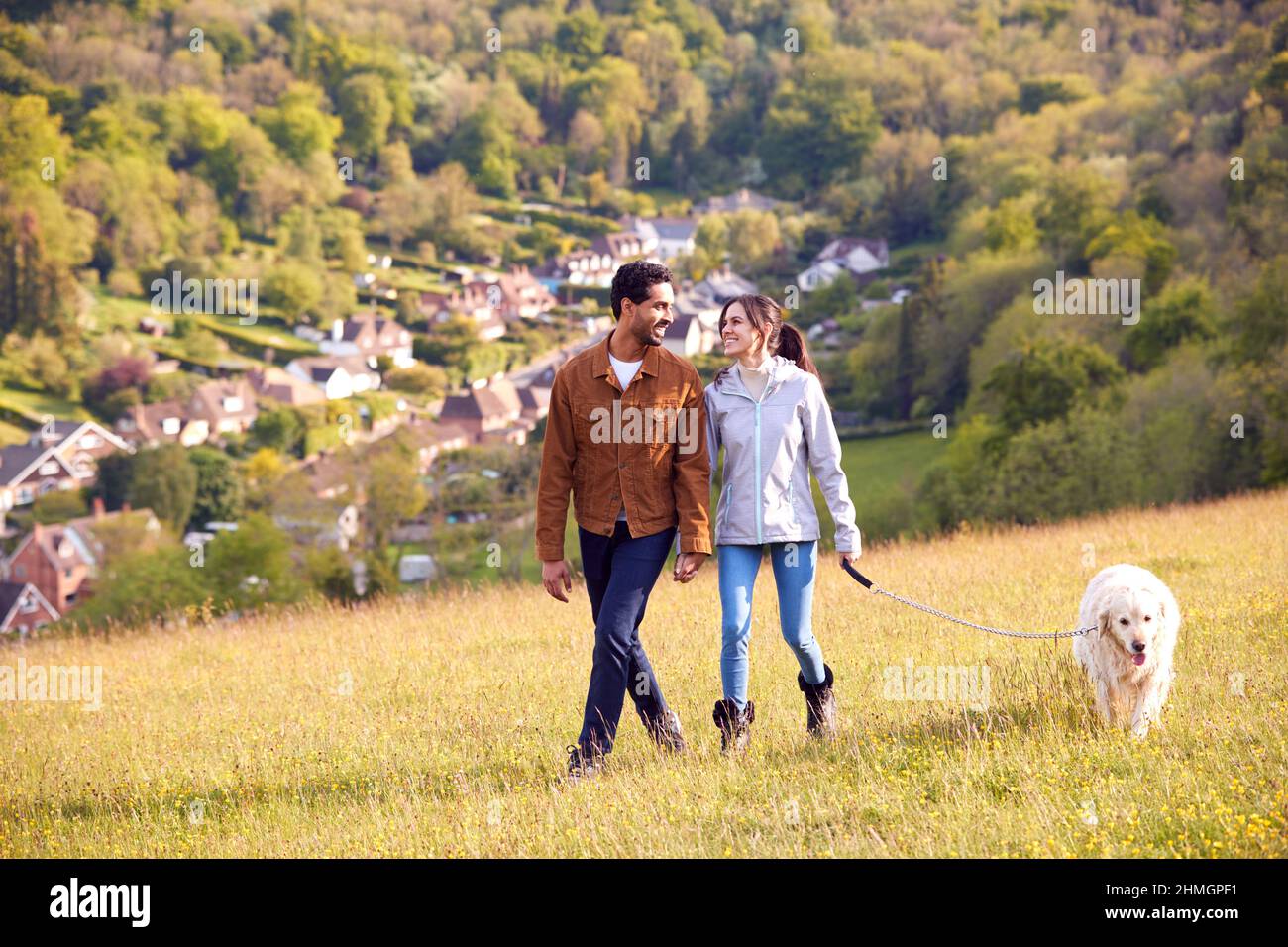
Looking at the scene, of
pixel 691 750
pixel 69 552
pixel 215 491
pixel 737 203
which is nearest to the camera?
pixel 691 750

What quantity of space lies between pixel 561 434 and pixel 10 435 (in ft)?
263

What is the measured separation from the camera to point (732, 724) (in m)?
5.55

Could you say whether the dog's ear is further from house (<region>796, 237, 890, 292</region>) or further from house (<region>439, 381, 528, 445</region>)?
house (<region>796, 237, 890, 292</region>)

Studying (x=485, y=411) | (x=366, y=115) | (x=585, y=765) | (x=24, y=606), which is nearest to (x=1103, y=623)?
(x=585, y=765)

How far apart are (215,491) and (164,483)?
2.72 metres

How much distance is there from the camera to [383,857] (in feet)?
15.7

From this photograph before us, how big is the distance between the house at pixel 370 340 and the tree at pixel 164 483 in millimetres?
26341

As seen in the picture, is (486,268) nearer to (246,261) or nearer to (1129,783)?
(246,261)

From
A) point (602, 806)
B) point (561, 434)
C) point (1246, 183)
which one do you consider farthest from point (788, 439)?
point (1246, 183)

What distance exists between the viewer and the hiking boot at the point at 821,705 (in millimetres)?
5715

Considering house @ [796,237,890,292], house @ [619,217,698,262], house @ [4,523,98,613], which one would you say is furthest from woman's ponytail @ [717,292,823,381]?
house @ [619,217,698,262]

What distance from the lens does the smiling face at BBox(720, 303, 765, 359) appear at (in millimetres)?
5430

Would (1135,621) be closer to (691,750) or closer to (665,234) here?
(691,750)

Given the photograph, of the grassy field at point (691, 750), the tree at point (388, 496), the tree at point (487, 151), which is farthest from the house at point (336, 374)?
the grassy field at point (691, 750)
